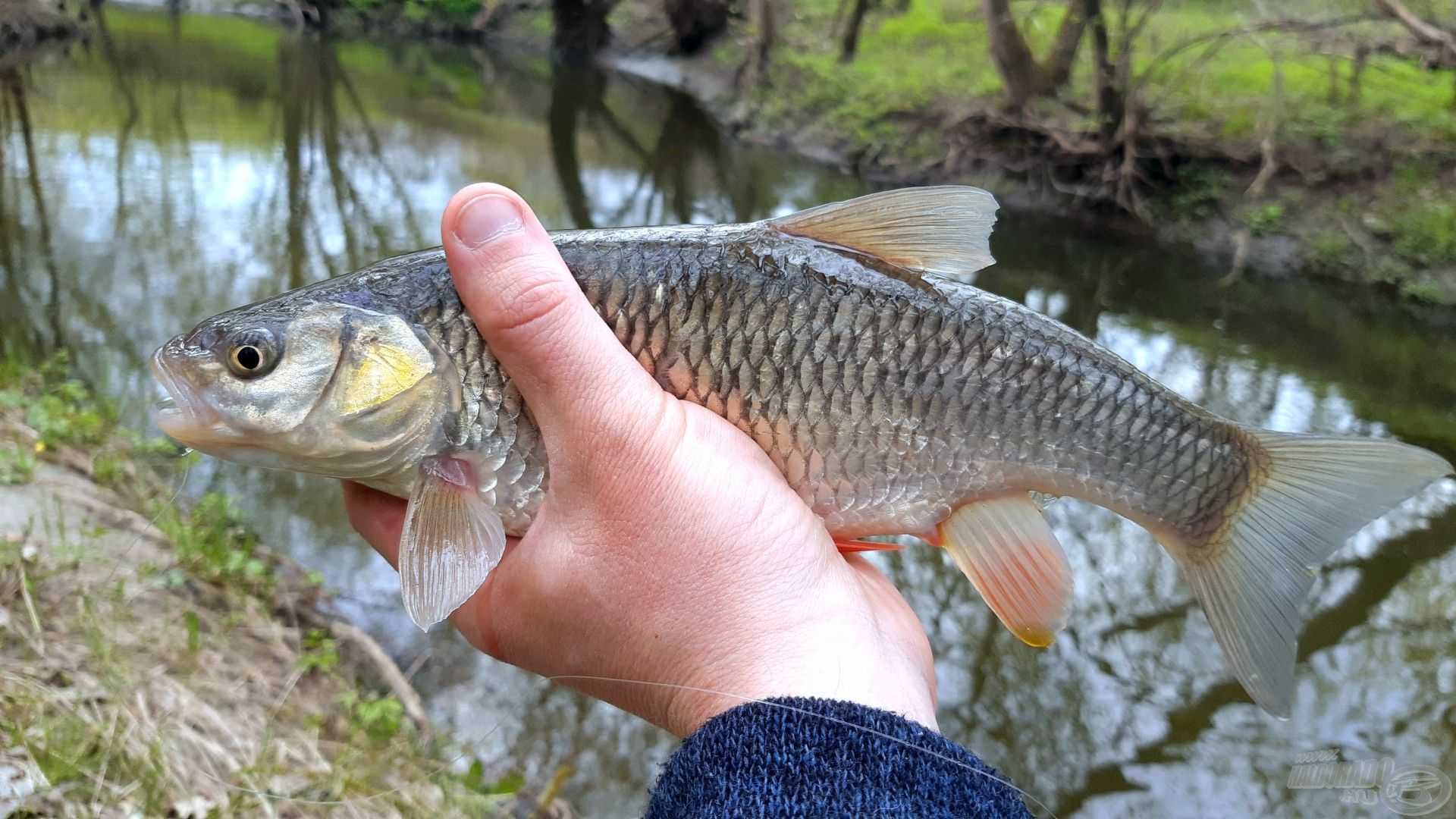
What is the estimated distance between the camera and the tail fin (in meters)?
1.52

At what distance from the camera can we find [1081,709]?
3945 mm

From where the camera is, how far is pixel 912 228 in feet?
5.26

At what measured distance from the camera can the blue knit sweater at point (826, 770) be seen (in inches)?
44.1

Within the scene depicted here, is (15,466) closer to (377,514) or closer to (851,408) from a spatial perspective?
(377,514)

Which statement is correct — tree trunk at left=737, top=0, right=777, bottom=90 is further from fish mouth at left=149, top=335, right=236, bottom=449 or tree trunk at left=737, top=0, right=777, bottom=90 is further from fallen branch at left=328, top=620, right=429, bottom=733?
fish mouth at left=149, top=335, right=236, bottom=449

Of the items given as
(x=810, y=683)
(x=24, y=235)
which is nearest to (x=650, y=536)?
(x=810, y=683)

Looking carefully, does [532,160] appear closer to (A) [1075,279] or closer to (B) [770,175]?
(B) [770,175]

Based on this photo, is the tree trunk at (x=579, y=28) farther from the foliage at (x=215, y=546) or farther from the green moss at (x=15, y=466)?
the green moss at (x=15, y=466)

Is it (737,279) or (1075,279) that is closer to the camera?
(737,279)

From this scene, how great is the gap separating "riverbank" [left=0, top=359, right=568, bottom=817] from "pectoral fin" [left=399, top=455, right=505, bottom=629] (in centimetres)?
98

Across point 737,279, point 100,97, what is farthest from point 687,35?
point 737,279

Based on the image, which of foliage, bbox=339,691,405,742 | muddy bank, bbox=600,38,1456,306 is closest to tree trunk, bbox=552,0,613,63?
muddy bank, bbox=600,38,1456,306

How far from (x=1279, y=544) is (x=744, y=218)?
319 inches

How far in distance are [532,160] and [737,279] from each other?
11263 millimetres
